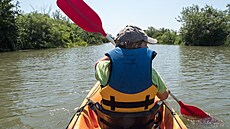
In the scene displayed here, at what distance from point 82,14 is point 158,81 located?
2.04 meters

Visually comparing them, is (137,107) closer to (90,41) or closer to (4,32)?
(4,32)

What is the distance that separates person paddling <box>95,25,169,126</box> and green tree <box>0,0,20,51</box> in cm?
2306

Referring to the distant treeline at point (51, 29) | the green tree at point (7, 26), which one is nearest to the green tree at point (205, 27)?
the distant treeline at point (51, 29)

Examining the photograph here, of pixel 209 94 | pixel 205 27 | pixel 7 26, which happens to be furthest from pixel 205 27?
pixel 209 94

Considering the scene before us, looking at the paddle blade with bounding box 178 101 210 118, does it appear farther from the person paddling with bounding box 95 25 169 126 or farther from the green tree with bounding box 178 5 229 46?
the green tree with bounding box 178 5 229 46

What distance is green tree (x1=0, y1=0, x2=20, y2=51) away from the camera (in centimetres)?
2380

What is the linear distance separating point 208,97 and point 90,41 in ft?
153

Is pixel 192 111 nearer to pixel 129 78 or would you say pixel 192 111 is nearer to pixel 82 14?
pixel 82 14

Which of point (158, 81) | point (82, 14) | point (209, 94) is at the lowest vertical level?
point (209, 94)

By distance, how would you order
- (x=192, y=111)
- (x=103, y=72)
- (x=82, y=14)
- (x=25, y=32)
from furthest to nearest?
(x=25, y=32) < (x=192, y=111) < (x=82, y=14) < (x=103, y=72)

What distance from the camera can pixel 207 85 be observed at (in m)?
6.85

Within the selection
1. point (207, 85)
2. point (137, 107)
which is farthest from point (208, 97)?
Result: point (137, 107)

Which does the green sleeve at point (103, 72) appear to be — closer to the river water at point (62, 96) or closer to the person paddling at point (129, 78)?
the person paddling at point (129, 78)

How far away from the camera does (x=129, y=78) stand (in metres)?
2.21
